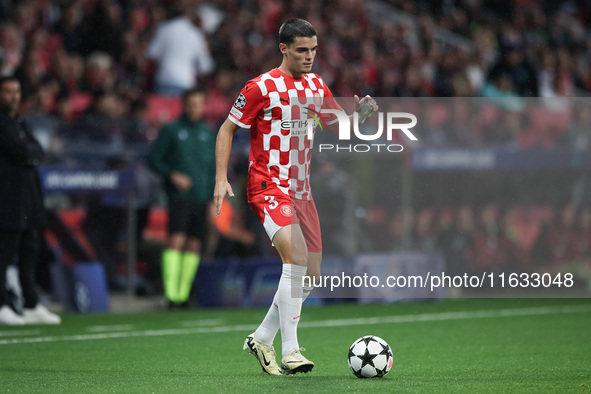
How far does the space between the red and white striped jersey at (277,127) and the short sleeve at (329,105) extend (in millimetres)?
205

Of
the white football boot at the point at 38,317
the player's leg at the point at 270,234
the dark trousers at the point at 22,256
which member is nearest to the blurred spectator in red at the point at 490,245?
the player's leg at the point at 270,234

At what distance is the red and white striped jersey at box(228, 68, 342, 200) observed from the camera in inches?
253

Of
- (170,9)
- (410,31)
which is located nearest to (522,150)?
(170,9)

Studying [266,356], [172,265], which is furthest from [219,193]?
[172,265]

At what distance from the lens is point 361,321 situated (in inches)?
400

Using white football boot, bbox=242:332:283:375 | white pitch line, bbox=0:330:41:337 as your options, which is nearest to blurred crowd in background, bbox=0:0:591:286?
white pitch line, bbox=0:330:41:337

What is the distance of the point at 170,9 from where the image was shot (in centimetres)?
1630

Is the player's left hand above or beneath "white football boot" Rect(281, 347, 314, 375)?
above

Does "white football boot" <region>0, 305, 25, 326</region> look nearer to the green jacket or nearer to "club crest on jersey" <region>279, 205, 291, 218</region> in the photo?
the green jacket

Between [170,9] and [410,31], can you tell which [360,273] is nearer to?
[170,9]

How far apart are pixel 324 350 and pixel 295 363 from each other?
1.66m

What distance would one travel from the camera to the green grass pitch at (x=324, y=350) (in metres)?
5.93

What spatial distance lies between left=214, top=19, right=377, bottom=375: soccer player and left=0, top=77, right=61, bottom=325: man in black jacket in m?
4.05

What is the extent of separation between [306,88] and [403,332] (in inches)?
127
